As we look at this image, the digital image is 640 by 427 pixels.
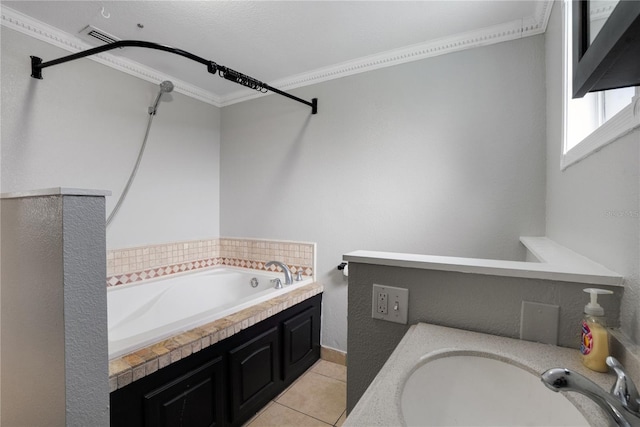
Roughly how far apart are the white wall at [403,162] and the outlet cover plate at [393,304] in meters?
1.17

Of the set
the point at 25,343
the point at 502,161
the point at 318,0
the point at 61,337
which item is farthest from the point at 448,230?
the point at 25,343

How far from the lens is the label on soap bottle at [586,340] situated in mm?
668

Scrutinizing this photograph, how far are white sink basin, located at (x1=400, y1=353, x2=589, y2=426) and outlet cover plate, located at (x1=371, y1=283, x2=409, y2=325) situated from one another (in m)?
0.22

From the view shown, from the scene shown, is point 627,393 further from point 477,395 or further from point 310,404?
point 310,404

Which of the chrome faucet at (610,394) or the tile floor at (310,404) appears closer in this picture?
the chrome faucet at (610,394)

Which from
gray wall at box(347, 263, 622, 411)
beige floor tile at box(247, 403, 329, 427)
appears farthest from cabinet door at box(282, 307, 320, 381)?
gray wall at box(347, 263, 622, 411)

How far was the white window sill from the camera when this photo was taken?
2.00 feet

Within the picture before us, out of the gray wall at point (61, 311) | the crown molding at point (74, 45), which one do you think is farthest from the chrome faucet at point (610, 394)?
the crown molding at point (74, 45)

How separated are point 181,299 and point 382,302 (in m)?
2.08

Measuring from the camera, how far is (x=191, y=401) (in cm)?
141

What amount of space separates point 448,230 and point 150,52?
2.47 metres

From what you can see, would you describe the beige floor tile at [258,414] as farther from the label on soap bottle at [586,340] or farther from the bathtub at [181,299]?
the label on soap bottle at [586,340]

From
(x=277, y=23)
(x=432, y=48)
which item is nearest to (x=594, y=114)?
(x=432, y=48)

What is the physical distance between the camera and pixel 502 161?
1.80 meters
